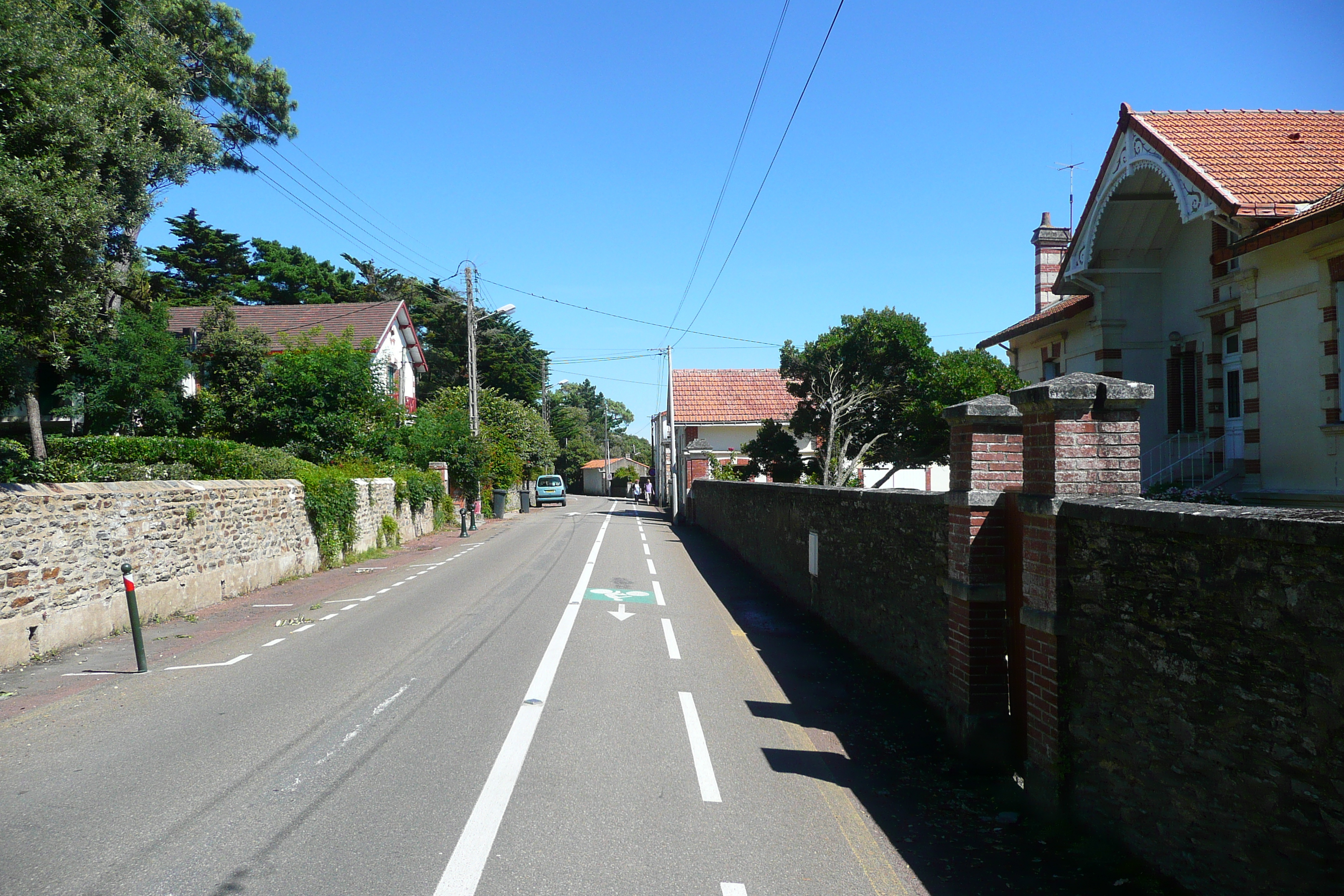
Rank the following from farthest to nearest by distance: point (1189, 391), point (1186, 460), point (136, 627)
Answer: point (1189, 391) → point (1186, 460) → point (136, 627)

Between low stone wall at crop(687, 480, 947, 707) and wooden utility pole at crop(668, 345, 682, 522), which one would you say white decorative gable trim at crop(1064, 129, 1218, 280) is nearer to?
low stone wall at crop(687, 480, 947, 707)

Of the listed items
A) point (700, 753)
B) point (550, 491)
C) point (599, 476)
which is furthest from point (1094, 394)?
point (599, 476)

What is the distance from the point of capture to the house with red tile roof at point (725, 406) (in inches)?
1781

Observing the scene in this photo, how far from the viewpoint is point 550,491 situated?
2146 inches

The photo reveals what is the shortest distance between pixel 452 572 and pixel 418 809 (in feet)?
42.5

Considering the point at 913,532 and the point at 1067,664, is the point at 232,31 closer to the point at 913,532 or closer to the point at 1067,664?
the point at 913,532

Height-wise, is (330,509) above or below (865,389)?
below

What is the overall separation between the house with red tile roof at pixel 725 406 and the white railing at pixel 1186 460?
27443 mm

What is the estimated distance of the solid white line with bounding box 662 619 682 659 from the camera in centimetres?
936

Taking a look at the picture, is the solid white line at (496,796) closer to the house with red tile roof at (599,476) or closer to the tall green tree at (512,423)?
the tall green tree at (512,423)

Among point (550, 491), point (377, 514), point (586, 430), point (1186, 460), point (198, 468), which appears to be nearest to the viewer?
point (1186, 460)

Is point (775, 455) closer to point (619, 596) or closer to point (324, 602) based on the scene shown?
point (619, 596)

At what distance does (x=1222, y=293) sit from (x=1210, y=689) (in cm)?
1286

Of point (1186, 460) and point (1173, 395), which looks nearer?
point (1186, 460)
